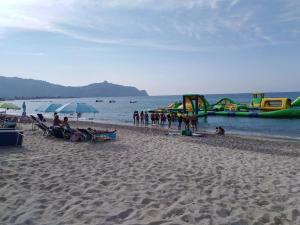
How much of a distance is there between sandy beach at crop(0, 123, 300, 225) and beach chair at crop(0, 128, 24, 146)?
1.33 m

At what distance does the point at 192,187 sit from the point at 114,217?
205 cm

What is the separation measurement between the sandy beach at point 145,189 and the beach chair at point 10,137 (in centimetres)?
133

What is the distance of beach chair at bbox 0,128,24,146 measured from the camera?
11.0m

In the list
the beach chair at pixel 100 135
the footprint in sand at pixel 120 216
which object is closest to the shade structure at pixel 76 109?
the beach chair at pixel 100 135

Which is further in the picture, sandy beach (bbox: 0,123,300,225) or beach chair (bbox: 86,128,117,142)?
beach chair (bbox: 86,128,117,142)

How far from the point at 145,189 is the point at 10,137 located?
6.74 metres

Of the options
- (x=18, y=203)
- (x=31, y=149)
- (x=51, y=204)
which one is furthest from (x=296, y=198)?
(x=31, y=149)

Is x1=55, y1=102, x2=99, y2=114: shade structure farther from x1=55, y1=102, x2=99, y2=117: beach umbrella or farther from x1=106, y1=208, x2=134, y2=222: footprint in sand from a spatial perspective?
x1=106, y1=208, x2=134, y2=222: footprint in sand

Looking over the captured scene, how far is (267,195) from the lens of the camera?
593 centimetres

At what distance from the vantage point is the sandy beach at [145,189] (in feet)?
15.6

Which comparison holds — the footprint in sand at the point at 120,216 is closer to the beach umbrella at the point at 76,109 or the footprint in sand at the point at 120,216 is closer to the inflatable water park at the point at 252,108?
the beach umbrella at the point at 76,109

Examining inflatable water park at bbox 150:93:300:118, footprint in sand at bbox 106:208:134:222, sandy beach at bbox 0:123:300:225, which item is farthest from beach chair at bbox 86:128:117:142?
inflatable water park at bbox 150:93:300:118

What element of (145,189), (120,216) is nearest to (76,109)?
(145,189)

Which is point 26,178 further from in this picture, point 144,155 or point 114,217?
point 144,155
